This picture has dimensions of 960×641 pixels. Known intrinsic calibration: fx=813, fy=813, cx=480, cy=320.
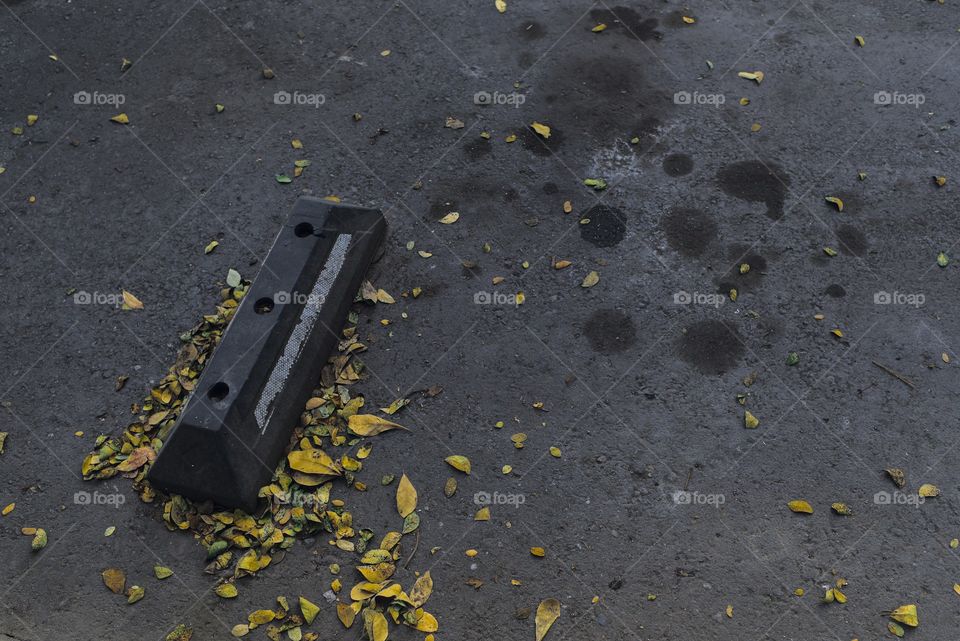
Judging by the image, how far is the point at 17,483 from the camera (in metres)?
4.98

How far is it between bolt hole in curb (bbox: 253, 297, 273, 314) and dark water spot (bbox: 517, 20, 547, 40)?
3.74m

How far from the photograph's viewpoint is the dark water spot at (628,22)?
738cm

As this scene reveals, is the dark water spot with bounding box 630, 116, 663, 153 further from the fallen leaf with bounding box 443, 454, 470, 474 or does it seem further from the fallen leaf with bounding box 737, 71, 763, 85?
the fallen leaf with bounding box 443, 454, 470, 474

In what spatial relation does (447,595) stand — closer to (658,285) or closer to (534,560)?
(534,560)

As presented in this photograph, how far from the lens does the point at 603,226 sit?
608 centimetres

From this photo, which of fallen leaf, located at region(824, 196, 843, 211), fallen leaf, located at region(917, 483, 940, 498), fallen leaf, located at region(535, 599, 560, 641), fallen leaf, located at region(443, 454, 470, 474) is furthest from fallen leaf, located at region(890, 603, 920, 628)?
fallen leaf, located at region(824, 196, 843, 211)

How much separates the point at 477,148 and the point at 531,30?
5.26 ft

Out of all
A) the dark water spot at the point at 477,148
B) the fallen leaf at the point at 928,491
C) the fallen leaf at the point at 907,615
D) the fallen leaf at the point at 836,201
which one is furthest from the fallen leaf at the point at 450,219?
the fallen leaf at the point at 907,615

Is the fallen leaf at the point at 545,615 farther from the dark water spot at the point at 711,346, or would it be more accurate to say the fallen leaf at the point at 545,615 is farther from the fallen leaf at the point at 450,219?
the fallen leaf at the point at 450,219

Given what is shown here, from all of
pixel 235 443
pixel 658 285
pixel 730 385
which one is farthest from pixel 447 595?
pixel 658 285

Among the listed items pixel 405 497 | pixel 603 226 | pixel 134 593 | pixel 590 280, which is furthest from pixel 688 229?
pixel 134 593

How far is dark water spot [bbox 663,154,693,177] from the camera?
6387mm

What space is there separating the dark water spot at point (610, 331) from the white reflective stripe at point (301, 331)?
1.75 meters

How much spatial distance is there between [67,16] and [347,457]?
5.62m
